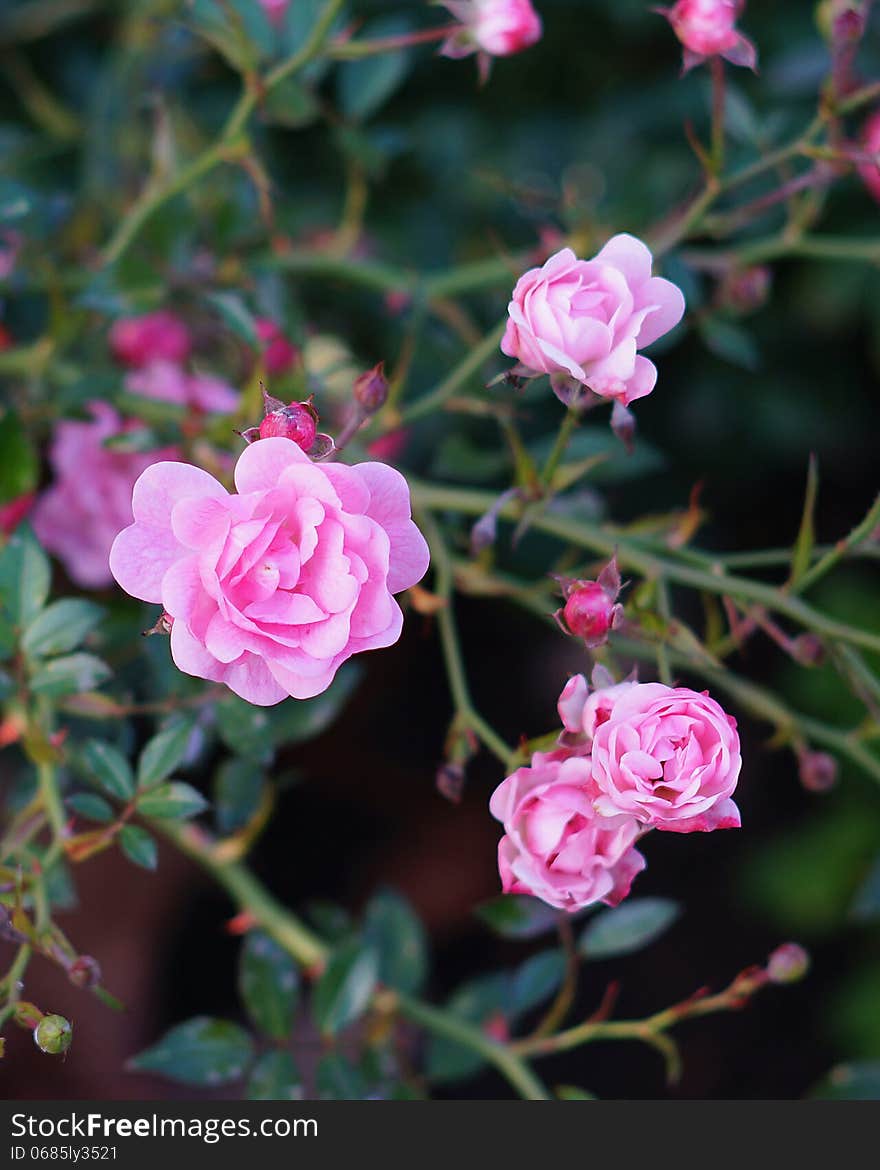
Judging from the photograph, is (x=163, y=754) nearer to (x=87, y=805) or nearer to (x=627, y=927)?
(x=87, y=805)

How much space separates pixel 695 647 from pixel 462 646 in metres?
0.95

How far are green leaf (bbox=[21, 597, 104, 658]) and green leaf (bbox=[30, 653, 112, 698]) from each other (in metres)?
0.01

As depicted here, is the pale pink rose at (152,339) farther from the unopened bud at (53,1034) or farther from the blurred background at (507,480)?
the unopened bud at (53,1034)

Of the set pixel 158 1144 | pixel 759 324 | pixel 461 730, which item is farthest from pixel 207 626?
pixel 759 324

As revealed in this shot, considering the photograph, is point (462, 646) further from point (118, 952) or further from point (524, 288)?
point (524, 288)

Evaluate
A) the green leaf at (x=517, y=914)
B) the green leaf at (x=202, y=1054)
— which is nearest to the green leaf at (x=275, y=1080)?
the green leaf at (x=202, y=1054)

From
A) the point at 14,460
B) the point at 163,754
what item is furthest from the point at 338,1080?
the point at 14,460

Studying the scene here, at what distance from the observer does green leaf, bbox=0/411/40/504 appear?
2.65 feet

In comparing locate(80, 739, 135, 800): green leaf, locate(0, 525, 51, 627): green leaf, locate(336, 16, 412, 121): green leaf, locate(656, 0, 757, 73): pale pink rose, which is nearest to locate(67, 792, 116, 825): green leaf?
locate(80, 739, 135, 800): green leaf

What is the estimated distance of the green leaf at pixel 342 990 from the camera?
80cm

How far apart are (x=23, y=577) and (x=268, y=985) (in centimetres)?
35

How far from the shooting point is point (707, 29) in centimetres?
65

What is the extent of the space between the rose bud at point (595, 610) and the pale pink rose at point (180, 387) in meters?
0.45

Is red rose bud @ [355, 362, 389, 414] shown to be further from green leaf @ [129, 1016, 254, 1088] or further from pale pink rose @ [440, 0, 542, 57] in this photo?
green leaf @ [129, 1016, 254, 1088]
